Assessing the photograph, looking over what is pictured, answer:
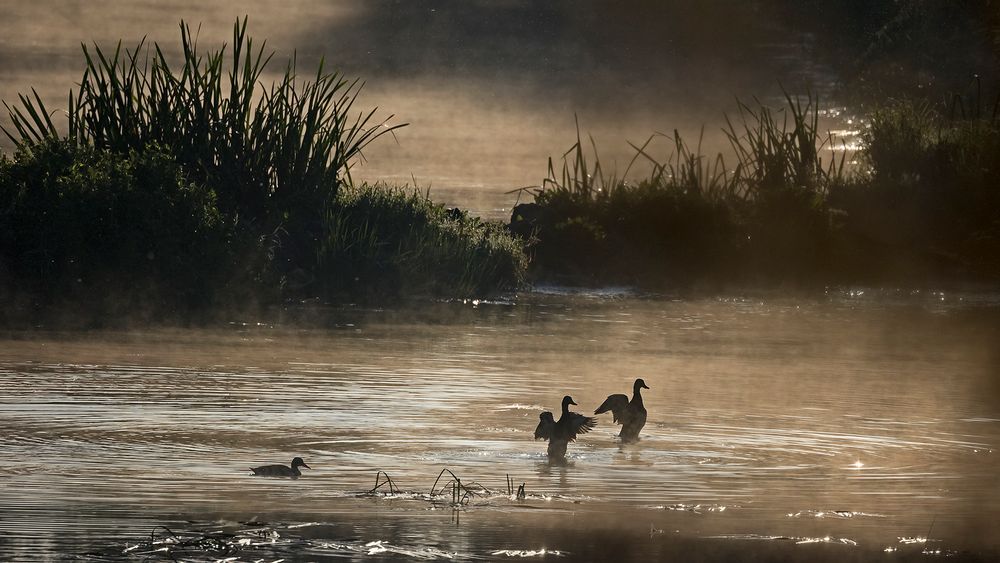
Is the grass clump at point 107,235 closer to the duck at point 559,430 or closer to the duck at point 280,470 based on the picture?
the duck at point 559,430

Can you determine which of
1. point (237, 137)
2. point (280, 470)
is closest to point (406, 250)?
point (237, 137)

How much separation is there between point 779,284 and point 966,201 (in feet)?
15.9

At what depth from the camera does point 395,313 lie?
29.3 meters

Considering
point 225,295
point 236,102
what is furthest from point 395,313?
point 236,102

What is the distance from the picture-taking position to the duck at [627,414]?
16.2m

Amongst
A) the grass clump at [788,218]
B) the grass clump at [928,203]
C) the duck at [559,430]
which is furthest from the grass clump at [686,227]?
the duck at [559,430]

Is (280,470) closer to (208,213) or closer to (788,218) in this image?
(208,213)

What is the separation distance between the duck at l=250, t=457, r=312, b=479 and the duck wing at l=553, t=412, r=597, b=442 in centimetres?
242

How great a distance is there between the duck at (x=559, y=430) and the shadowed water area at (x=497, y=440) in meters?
0.21

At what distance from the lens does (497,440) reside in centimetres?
1592

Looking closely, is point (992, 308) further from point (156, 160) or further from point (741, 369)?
point (156, 160)

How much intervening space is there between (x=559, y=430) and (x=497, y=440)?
3.17 feet

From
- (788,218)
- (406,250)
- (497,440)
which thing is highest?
(788,218)

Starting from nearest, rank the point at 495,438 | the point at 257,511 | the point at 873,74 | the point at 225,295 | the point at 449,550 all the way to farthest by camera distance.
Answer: the point at 449,550, the point at 257,511, the point at 495,438, the point at 225,295, the point at 873,74
